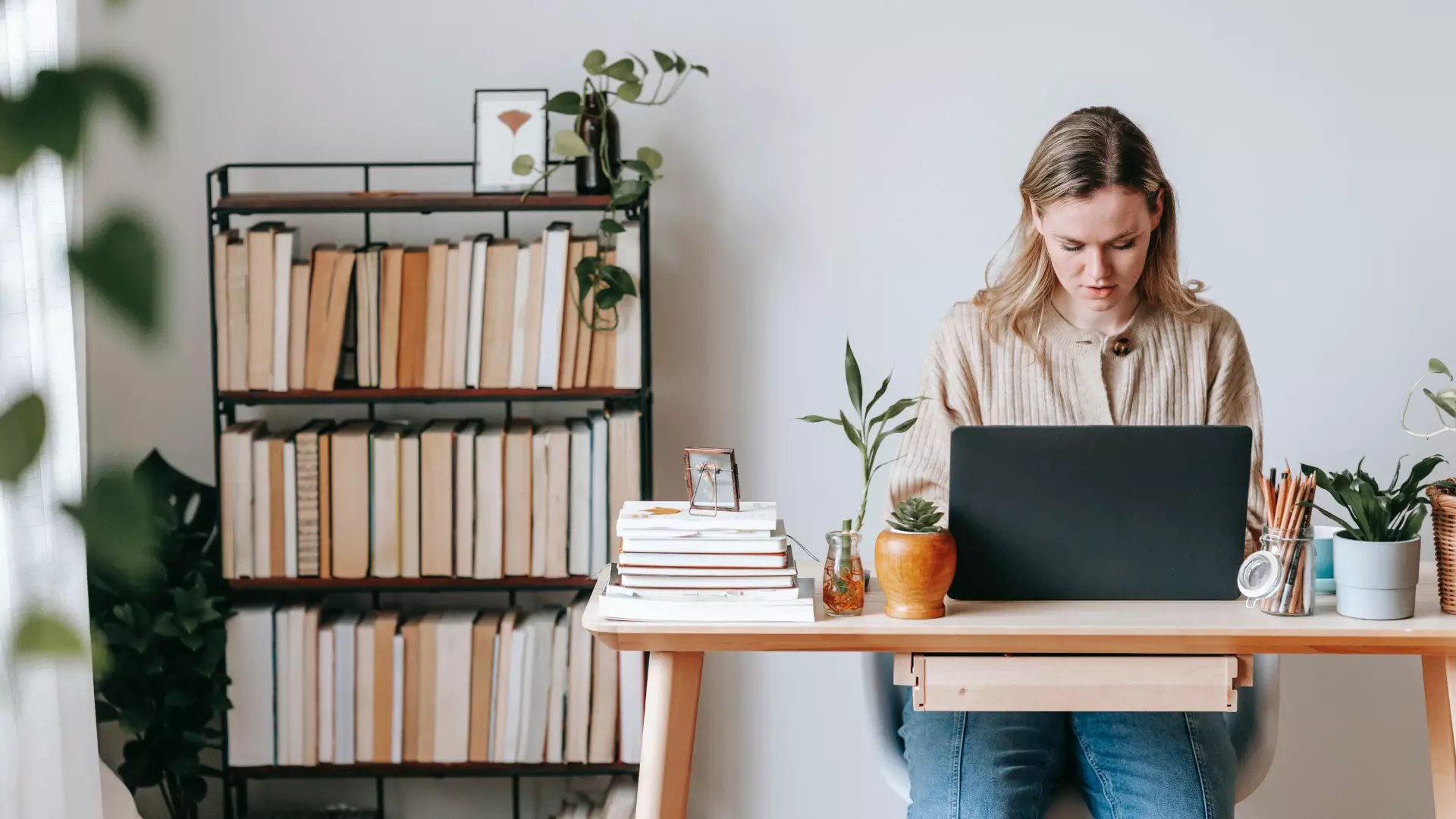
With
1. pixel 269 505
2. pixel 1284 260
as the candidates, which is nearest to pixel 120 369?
pixel 269 505

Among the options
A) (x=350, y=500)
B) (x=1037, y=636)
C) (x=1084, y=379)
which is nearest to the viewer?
(x=1037, y=636)

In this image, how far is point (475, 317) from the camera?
92.1 inches

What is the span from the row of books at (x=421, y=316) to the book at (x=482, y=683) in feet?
1.57

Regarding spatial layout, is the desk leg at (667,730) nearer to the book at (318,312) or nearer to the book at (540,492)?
the book at (540,492)

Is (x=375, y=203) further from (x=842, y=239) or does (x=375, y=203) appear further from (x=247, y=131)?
(x=842, y=239)

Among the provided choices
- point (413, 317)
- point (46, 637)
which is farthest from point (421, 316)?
point (46, 637)

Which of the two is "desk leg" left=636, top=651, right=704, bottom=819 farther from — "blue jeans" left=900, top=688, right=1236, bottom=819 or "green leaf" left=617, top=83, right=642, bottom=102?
"green leaf" left=617, top=83, right=642, bottom=102

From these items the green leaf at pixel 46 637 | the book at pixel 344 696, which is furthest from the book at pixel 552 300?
the green leaf at pixel 46 637

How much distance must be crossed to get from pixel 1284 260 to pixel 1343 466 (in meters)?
Result: 0.44

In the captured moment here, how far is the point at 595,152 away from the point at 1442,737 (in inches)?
62.7

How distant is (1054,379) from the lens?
6.21ft

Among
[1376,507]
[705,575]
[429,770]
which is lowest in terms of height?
[429,770]

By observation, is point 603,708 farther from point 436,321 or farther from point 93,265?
point 93,265

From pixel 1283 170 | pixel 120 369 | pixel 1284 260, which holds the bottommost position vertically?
pixel 120 369
